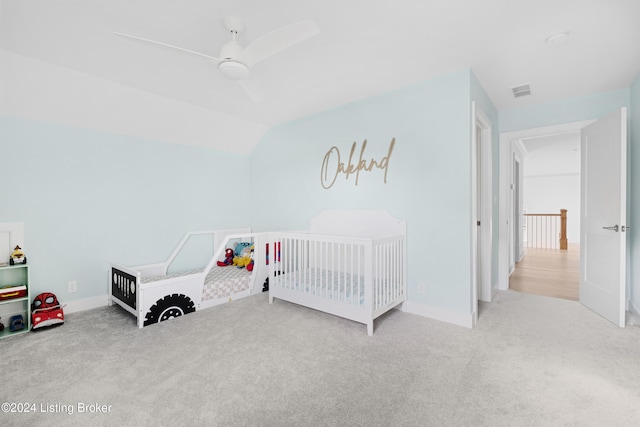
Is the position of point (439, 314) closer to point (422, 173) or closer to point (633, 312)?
point (422, 173)

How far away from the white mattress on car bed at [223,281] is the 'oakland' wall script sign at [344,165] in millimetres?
1466

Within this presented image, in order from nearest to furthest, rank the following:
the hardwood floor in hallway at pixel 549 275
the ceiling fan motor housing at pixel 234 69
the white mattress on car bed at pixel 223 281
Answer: the ceiling fan motor housing at pixel 234 69 < the white mattress on car bed at pixel 223 281 < the hardwood floor in hallway at pixel 549 275

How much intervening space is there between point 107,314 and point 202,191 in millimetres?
1755

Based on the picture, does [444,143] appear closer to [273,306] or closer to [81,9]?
[273,306]

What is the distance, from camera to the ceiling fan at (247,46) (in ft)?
4.78

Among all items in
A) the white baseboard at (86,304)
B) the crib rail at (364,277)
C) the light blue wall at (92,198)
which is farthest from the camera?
the white baseboard at (86,304)

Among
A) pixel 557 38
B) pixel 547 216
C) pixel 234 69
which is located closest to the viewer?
pixel 234 69

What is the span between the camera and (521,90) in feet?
9.32

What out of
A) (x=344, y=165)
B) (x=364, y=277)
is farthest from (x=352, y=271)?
(x=344, y=165)

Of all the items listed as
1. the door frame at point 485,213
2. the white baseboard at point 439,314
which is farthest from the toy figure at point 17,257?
the door frame at point 485,213

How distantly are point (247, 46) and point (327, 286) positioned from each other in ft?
6.41

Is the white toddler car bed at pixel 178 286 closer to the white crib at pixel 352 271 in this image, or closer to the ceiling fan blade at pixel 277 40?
the white crib at pixel 352 271

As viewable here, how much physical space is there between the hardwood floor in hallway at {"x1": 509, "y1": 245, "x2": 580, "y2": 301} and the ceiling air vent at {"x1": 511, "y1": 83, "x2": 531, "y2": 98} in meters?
2.25

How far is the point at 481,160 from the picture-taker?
3158mm
